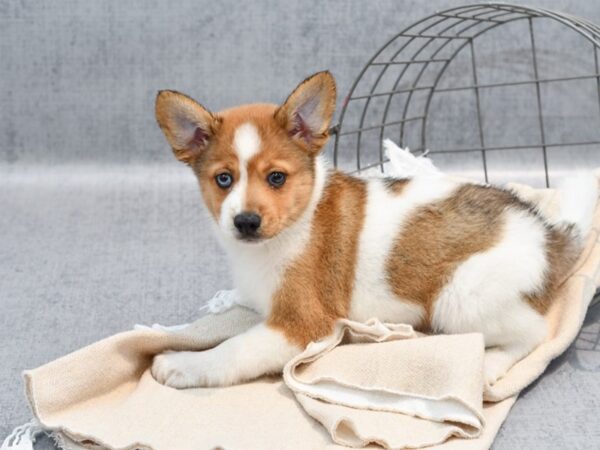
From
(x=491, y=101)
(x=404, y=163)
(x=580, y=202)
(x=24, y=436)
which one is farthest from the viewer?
(x=491, y=101)

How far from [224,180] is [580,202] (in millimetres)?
1358

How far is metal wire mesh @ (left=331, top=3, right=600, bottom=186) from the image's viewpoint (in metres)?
4.89

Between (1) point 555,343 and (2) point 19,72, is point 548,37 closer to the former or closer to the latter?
(1) point 555,343

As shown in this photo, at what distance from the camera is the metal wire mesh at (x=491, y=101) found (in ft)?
16.1

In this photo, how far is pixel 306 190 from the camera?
295 cm

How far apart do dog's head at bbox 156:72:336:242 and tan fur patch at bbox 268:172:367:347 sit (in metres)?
0.13

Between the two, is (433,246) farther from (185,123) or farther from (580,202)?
(185,123)

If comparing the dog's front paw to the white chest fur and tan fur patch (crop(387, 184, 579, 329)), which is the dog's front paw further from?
tan fur patch (crop(387, 184, 579, 329))

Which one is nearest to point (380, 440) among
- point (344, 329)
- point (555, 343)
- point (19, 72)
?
point (344, 329)

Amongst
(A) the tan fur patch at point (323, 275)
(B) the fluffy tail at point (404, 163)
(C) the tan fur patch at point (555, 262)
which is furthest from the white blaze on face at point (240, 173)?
(B) the fluffy tail at point (404, 163)

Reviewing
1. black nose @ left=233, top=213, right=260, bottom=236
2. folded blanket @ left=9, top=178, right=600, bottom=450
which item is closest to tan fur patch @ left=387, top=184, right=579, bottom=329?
folded blanket @ left=9, top=178, right=600, bottom=450

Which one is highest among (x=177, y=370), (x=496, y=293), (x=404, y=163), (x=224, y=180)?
(x=224, y=180)

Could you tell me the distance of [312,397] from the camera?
2791mm

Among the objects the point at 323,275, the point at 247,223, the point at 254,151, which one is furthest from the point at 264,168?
the point at 323,275
